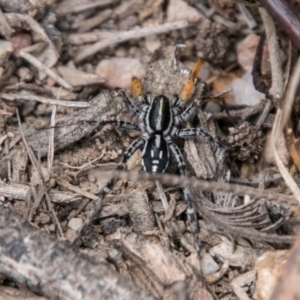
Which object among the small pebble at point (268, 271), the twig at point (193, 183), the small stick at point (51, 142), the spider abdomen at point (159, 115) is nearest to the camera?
the twig at point (193, 183)

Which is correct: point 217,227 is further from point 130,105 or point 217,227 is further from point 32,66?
point 32,66

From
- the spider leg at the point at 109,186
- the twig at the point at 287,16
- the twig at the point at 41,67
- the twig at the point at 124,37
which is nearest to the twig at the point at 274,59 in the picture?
the twig at the point at 287,16

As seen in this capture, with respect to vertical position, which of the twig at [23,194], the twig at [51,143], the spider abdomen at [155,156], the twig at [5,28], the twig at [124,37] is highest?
the twig at [5,28]

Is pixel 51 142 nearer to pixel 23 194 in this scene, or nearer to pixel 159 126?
pixel 23 194

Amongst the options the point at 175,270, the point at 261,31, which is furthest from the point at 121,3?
the point at 175,270

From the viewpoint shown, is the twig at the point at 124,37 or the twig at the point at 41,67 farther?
the twig at the point at 124,37

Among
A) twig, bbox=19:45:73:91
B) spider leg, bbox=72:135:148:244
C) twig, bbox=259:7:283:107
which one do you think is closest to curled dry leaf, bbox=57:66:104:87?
twig, bbox=19:45:73:91

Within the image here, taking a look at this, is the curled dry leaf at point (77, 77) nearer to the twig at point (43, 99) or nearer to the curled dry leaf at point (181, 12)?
the twig at point (43, 99)
